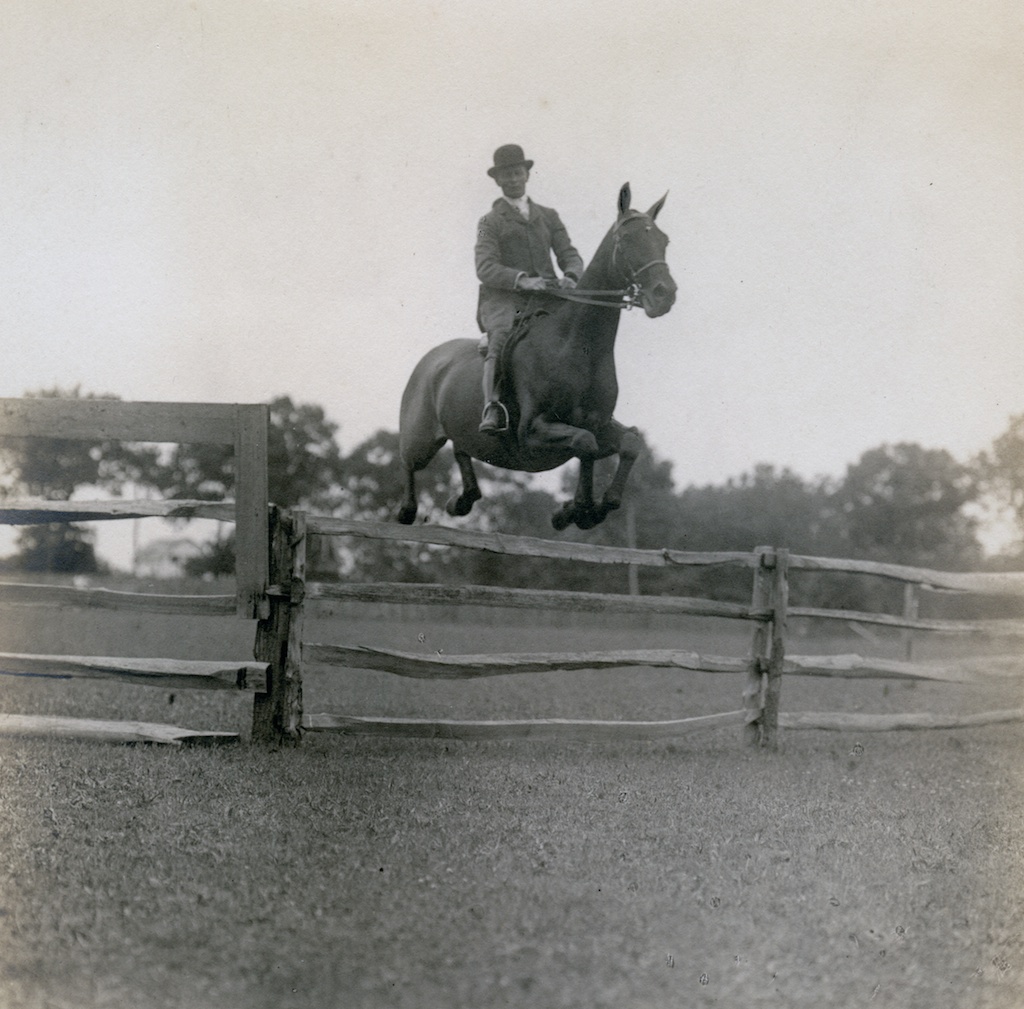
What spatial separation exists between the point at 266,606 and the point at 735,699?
7.15 m

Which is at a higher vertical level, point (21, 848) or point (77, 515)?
point (77, 515)

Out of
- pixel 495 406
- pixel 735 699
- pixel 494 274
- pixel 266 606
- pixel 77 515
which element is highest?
pixel 494 274

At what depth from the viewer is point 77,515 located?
7.05m

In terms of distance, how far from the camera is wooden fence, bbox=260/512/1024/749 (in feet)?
23.4

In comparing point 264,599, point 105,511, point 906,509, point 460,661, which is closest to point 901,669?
point 460,661

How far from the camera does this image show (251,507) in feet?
22.5

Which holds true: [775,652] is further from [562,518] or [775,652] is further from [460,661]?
[562,518]

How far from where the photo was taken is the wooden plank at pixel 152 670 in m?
6.93

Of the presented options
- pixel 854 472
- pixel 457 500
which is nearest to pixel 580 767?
pixel 457 500

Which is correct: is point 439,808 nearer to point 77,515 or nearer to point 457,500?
point 457,500

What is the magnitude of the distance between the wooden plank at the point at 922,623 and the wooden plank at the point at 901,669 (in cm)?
34

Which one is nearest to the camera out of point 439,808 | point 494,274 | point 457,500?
point 439,808

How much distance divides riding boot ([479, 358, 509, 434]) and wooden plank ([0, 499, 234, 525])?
215 centimetres

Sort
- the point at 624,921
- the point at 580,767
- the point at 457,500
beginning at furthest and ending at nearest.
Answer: the point at 580,767
the point at 457,500
the point at 624,921
